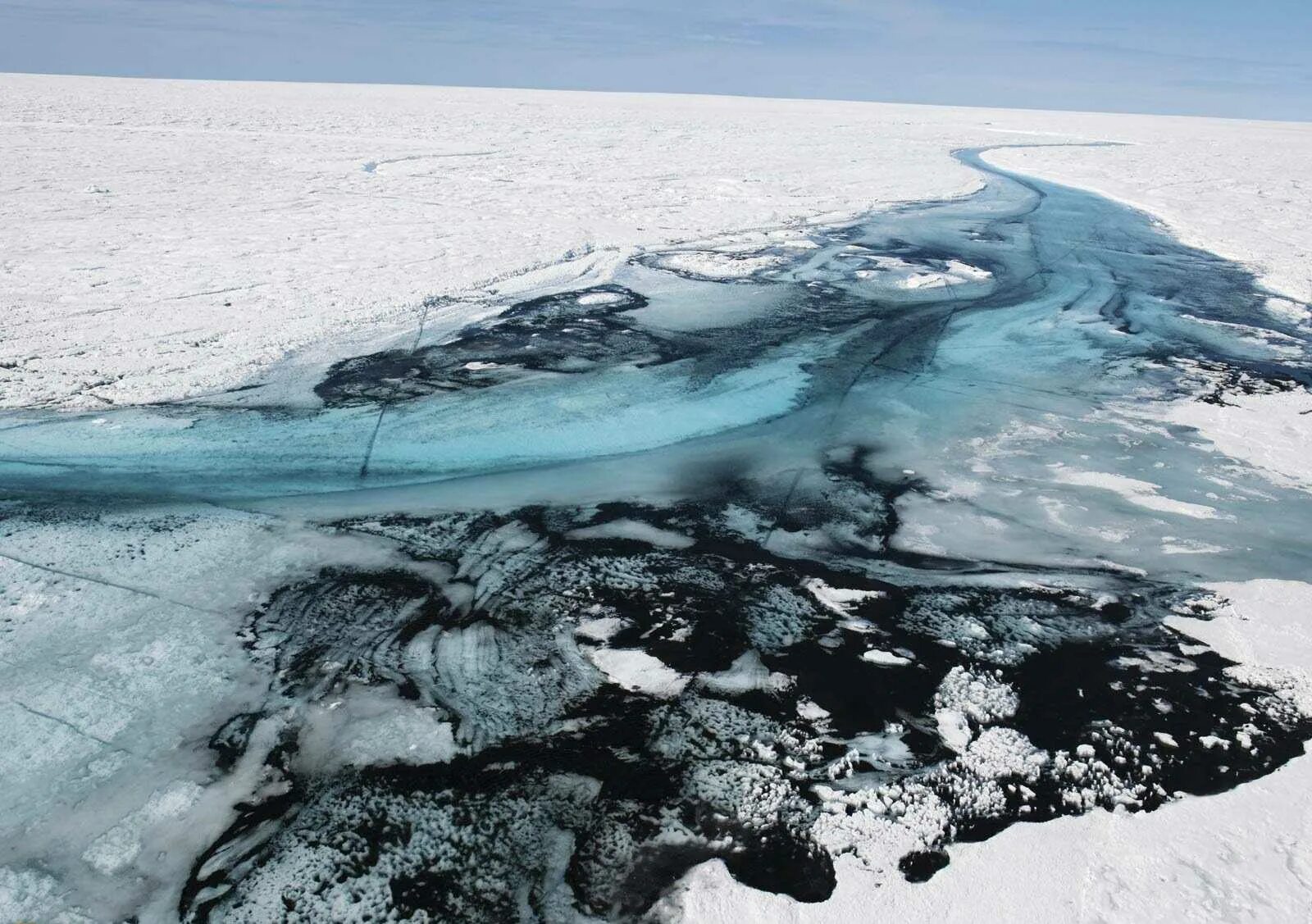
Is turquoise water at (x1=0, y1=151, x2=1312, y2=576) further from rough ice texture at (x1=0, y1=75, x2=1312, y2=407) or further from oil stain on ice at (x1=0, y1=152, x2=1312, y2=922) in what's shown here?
rough ice texture at (x1=0, y1=75, x2=1312, y2=407)

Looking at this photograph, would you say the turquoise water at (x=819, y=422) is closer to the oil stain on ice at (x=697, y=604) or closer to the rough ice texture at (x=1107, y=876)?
the oil stain on ice at (x=697, y=604)

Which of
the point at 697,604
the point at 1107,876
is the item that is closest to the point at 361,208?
the point at 697,604

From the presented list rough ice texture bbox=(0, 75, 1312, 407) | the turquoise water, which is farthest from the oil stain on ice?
rough ice texture bbox=(0, 75, 1312, 407)

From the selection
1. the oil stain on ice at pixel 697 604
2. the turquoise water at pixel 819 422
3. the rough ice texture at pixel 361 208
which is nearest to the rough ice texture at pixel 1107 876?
the oil stain on ice at pixel 697 604

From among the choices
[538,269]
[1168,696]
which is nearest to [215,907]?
[1168,696]

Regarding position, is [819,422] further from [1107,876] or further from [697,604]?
[1107,876]
